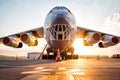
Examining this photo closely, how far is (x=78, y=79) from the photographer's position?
A: 7.39 metres

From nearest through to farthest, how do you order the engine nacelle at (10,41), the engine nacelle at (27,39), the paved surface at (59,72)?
the paved surface at (59,72)
the engine nacelle at (27,39)
the engine nacelle at (10,41)

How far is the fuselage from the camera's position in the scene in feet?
73.6

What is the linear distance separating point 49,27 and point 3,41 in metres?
5.85

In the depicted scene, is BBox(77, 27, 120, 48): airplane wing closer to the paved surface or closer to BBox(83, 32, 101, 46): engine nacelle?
BBox(83, 32, 101, 46): engine nacelle

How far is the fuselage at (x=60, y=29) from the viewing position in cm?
2244

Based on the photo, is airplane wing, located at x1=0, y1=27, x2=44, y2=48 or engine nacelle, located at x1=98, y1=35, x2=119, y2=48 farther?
engine nacelle, located at x1=98, y1=35, x2=119, y2=48

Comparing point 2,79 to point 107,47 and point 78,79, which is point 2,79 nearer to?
point 78,79

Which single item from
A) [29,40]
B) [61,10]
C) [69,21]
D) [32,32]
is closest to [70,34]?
[69,21]

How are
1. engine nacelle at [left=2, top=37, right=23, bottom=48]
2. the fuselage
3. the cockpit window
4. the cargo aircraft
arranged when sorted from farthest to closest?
1. engine nacelle at [left=2, top=37, right=23, bottom=48]
2. the cargo aircraft
3. the fuselage
4. the cockpit window

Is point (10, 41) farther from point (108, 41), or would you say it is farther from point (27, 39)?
point (108, 41)

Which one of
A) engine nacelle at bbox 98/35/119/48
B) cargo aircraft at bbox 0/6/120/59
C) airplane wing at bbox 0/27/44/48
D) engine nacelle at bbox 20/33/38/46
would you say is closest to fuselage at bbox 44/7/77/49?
cargo aircraft at bbox 0/6/120/59

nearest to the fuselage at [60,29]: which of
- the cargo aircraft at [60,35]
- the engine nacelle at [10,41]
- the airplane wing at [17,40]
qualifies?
the cargo aircraft at [60,35]

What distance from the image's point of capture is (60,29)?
73.3ft

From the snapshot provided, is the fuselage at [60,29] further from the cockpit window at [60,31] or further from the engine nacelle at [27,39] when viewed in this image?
the engine nacelle at [27,39]
